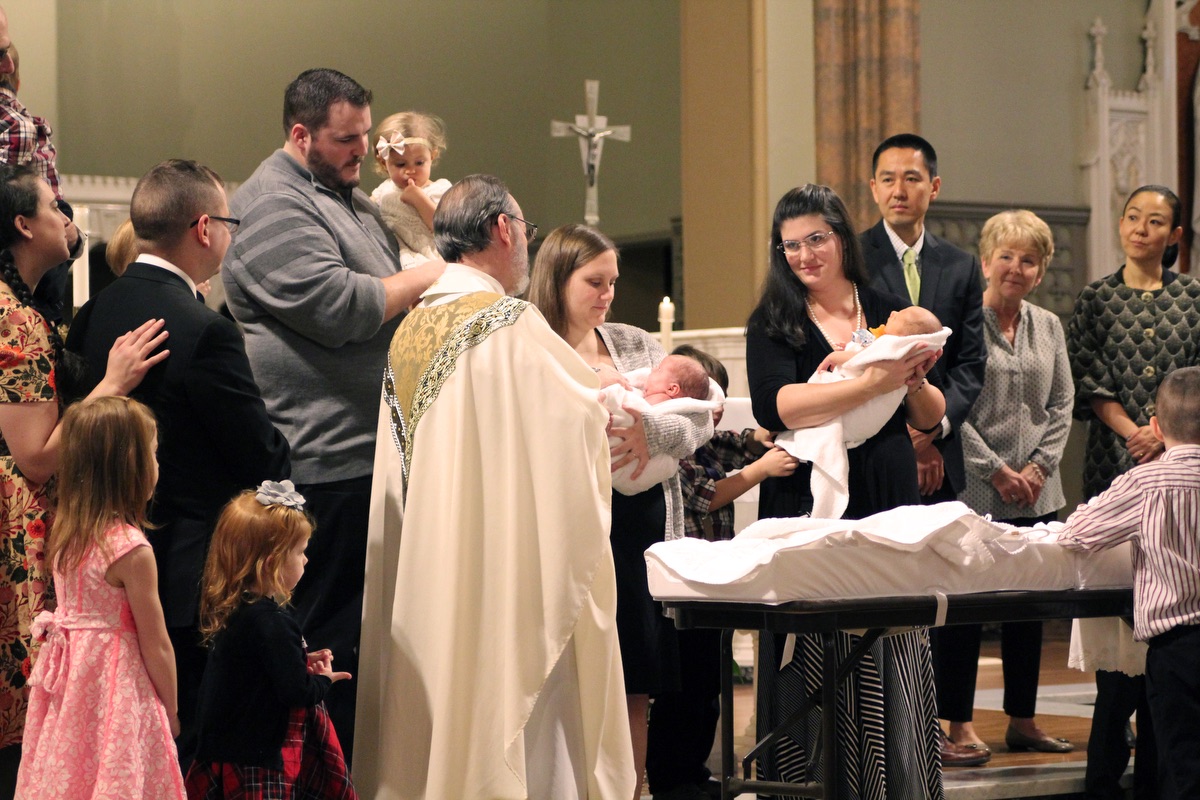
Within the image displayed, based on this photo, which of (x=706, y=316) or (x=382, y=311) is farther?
(x=706, y=316)

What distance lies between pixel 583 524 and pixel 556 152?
10.4m

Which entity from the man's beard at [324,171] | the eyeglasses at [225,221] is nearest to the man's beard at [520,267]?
the man's beard at [324,171]

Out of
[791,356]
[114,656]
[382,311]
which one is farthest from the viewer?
[791,356]

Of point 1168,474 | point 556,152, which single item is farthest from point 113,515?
point 556,152

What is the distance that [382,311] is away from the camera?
3.79 m

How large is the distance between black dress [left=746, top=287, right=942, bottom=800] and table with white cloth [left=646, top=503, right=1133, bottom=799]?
6.4 inches

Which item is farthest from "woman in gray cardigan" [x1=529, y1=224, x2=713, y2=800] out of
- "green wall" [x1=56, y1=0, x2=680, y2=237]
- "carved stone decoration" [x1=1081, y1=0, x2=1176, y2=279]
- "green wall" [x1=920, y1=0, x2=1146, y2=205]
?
"green wall" [x1=56, y1=0, x2=680, y2=237]

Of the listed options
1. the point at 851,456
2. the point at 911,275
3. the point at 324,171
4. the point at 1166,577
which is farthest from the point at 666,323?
the point at 1166,577

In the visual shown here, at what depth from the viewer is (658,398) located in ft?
13.2

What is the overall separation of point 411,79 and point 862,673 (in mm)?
9590

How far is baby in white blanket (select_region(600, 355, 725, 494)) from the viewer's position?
387 centimetres

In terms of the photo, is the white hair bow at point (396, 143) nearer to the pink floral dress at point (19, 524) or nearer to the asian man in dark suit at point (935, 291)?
the pink floral dress at point (19, 524)

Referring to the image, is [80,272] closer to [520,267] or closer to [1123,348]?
[520,267]

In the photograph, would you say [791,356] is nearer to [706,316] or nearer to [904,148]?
[904,148]
